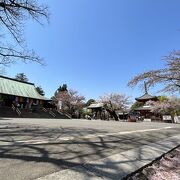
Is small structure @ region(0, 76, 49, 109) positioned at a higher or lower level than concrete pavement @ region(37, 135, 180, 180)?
higher

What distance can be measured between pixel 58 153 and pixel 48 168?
3.76 ft

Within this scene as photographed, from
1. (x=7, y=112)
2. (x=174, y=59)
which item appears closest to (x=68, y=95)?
(x=7, y=112)

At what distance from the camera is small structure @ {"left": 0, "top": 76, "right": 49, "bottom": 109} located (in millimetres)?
37531

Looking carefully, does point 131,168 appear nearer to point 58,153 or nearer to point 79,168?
point 79,168

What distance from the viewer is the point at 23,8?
11.7 metres

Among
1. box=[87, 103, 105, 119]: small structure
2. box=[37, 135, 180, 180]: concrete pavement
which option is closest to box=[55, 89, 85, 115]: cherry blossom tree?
box=[87, 103, 105, 119]: small structure

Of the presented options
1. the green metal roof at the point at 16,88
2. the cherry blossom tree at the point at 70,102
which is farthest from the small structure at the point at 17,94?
the cherry blossom tree at the point at 70,102

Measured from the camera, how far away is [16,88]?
40.9 meters

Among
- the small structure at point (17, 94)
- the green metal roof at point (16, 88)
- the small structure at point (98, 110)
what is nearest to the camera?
the small structure at point (17, 94)

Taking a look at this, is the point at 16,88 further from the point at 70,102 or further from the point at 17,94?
the point at 70,102

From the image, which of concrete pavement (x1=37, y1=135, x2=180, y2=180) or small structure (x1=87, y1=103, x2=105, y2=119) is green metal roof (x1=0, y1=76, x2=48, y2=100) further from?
concrete pavement (x1=37, y1=135, x2=180, y2=180)

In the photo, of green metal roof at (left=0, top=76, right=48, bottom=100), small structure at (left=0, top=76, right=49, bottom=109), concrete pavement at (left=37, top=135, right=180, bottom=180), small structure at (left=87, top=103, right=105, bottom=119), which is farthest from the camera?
small structure at (left=87, top=103, right=105, bottom=119)

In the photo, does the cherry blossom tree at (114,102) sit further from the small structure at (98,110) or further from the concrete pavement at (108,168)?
the concrete pavement at (108,168)

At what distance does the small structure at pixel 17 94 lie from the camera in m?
37.5
